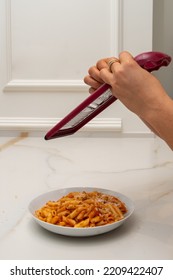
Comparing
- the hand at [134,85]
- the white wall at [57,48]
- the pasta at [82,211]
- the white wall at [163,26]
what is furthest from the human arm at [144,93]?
the white wall at [163,26]

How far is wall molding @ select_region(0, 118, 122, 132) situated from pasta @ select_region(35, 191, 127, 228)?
24.6 inches

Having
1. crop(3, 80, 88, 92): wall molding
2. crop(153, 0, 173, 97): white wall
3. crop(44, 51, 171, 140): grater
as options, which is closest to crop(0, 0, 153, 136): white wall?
crop(3, 80, 88, 92): wall molding

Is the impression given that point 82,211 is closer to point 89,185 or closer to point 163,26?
point 89,185

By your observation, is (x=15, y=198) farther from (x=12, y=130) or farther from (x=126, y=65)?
(x=12, y=130)

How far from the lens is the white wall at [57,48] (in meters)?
1.26

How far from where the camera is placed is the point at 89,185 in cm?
86

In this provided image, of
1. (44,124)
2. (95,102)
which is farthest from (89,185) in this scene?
(44,124)

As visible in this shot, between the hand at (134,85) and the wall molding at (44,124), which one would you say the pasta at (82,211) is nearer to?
the hand at (134,85)

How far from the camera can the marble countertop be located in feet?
1.95

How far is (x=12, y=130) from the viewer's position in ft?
4.44

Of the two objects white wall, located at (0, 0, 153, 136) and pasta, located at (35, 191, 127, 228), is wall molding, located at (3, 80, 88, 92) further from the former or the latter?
pasta, located at (35, 191, 127, 228)

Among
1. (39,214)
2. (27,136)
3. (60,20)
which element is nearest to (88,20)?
(60,20)

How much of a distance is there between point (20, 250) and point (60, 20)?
855 millimetres

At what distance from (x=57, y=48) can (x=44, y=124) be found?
0.77 ft
